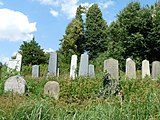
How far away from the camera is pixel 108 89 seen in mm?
9797

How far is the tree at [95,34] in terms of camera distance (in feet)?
135

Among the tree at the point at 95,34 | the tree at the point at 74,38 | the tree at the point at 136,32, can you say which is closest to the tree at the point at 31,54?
the tree at the point at 74,38

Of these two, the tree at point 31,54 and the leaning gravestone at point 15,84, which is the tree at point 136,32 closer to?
the tree at point 31,54

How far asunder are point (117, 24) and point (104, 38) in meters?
14.3

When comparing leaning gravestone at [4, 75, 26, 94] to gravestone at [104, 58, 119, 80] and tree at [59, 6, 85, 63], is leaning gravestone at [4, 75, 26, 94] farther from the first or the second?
tree at [59, 6, 85, 63]

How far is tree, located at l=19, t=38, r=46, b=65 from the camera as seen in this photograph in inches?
1292

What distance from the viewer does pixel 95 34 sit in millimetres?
41469

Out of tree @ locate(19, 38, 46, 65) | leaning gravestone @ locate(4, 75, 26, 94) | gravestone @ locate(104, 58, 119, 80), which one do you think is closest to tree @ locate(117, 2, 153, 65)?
tree @ locate(19, 38, 46, 65)

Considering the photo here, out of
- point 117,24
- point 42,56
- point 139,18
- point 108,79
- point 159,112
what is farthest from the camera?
point 42,56

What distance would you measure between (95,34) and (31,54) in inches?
419

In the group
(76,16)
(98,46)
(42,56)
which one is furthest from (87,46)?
(42,56)

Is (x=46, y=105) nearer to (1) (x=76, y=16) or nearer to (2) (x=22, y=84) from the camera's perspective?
(2) (x=22, y=84)

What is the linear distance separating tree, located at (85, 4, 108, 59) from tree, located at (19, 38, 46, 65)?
8967 millimetres

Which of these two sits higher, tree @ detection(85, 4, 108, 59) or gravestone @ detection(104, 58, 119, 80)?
tree @ detection(85, 4, 108, 59)
